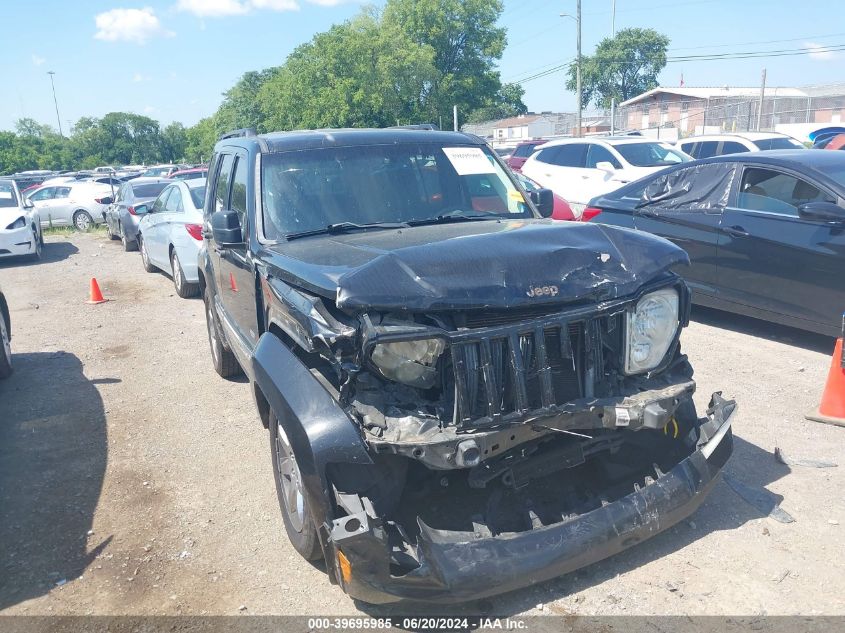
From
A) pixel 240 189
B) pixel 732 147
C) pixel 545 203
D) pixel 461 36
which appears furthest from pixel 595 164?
pixel 461 36

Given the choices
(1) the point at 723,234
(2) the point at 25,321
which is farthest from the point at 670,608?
(2) the point at 25,321

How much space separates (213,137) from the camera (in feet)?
219

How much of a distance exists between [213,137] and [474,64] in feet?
81.1

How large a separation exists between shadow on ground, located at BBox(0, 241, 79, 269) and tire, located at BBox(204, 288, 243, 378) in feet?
34.4

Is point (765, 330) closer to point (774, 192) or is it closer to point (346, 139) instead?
point (774, 192)

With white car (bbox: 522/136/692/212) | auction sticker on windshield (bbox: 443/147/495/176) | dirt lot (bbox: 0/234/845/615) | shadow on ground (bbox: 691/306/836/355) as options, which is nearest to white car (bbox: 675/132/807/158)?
white car (bbox: 522/136/692/212)

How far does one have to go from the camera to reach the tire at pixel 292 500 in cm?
339

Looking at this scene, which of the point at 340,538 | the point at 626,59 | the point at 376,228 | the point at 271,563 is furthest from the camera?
the point at 626,59

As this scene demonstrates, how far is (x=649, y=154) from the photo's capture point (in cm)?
1373

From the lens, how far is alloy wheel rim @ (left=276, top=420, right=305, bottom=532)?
3482mm

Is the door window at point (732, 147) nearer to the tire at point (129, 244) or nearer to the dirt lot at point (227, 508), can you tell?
the dirt lot at point (227, 508)

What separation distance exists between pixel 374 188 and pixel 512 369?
1.99m

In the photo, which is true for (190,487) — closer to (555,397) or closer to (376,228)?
(376,228)

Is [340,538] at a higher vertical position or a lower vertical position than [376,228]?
lower
